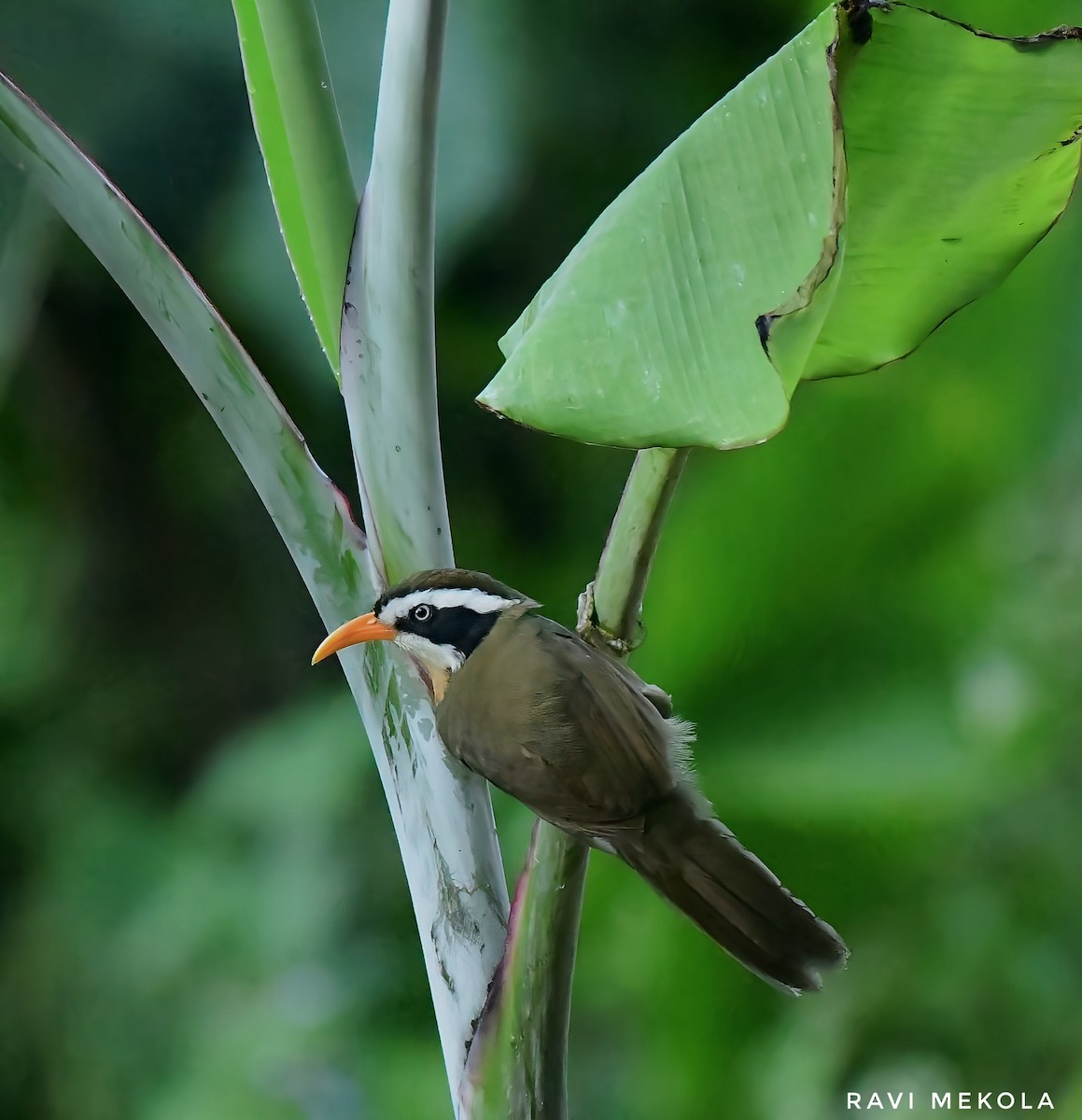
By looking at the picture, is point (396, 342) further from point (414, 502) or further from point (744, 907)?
point (744, 907)

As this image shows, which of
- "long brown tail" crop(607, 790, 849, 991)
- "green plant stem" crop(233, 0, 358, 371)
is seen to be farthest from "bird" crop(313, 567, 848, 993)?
"green plant stem" crop(233, 0, 358, 371)

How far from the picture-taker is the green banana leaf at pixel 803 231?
1.01ft

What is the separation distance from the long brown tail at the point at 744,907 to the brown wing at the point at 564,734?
24 mm

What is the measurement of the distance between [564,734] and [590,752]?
15 millimetres

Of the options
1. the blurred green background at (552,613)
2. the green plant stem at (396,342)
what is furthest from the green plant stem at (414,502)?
the blurred green background at (552,613)

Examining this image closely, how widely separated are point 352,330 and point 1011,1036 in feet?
2.05

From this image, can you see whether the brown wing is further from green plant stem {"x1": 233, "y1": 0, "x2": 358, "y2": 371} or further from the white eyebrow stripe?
green plant stem {"x1": 233, "y1": 0, "x2": 358, "y2": 371}

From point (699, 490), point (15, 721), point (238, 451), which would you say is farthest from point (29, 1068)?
point (699, 490)

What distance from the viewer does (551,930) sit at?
0.43 m

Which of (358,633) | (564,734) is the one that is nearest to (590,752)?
(564,734)

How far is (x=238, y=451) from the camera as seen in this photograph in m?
0.49

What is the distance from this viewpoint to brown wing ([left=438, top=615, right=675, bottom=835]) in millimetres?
442

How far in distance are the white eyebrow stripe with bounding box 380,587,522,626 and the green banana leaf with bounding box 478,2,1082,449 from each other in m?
0.14

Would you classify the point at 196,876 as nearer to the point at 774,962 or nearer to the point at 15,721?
the point at 15,721
